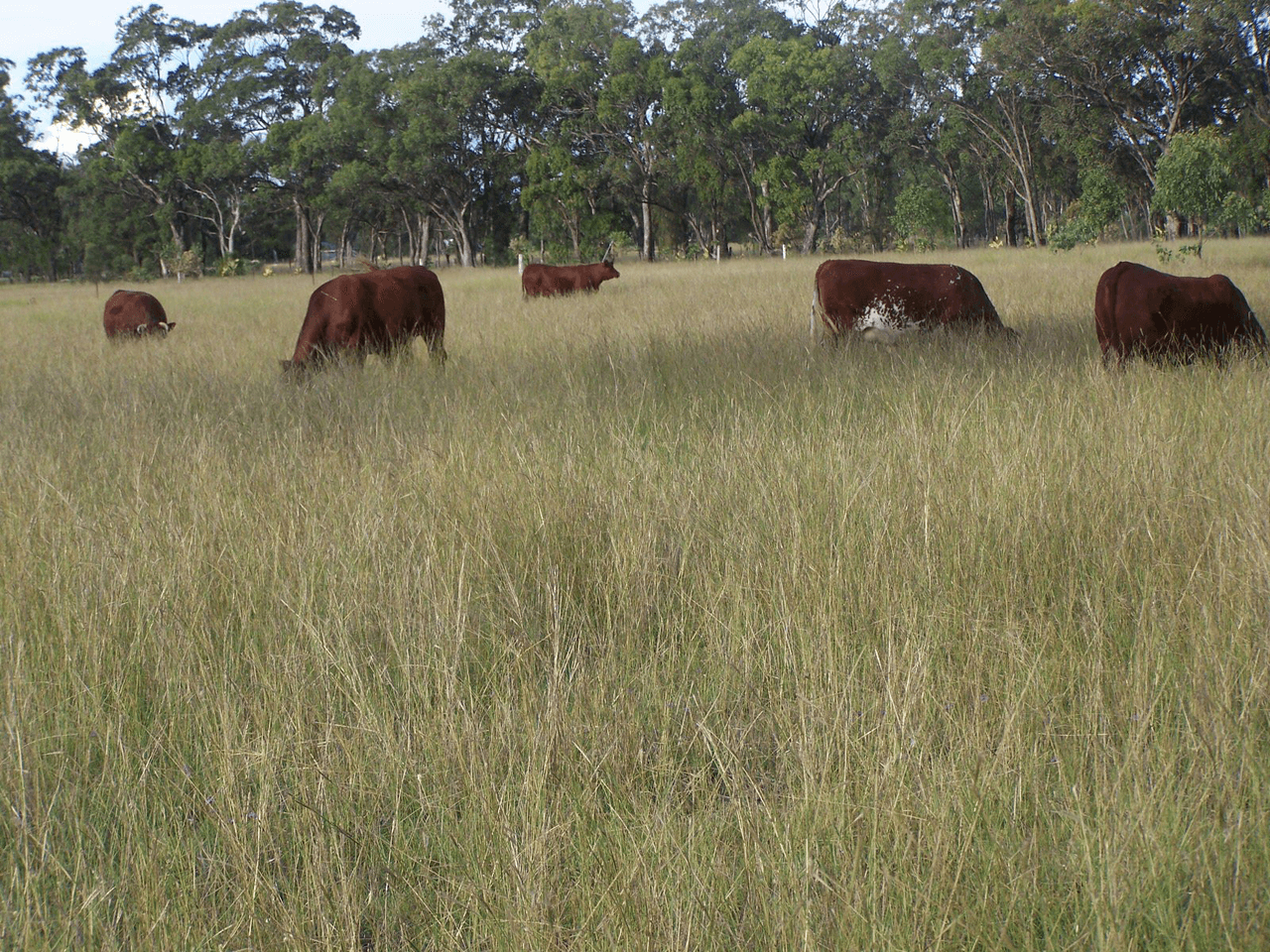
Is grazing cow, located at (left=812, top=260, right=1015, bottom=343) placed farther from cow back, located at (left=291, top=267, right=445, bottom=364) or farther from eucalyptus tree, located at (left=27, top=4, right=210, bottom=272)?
eucalyptus tree, located at (left=27, top=4, right=210, bottom=272)

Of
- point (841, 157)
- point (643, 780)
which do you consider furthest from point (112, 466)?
point (841, 157)

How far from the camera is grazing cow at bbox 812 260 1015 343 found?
25.5 ft

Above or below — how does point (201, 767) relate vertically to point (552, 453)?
below

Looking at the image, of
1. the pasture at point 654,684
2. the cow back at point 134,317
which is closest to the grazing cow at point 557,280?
the cow back at point 134,317

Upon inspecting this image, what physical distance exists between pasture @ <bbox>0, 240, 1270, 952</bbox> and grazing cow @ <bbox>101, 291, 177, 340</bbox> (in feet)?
26.8

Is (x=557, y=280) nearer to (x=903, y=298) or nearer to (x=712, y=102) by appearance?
(x=903, y=298)

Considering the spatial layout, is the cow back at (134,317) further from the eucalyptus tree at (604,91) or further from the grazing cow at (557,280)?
the eucalyptus tree at (604,91)

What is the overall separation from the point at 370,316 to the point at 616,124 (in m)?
36.5

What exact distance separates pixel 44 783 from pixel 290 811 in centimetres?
59

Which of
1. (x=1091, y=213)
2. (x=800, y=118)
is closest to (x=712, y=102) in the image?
(x=800, y=118)

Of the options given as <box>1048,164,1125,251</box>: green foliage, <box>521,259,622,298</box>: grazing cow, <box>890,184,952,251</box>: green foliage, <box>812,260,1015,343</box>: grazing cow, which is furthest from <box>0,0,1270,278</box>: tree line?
<box>812,260,1015,343</box>: grazing cow

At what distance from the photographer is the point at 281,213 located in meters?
53.4

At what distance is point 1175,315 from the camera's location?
5.91 m

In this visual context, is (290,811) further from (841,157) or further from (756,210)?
(756,210)
